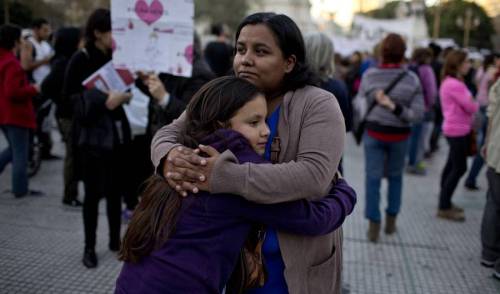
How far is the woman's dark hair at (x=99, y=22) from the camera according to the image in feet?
12.2

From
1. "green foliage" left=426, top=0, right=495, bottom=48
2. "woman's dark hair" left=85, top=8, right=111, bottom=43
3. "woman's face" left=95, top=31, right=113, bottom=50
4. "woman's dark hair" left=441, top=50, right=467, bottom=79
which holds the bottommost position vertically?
"woman's dark hair" left=441, top=50, right=467, bottom=79

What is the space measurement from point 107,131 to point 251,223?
8.33 ft

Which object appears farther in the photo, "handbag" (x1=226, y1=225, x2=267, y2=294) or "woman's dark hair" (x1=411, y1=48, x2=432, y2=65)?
"woman's dark hair" (x1=411, y1=48, x2=432, y2=65)

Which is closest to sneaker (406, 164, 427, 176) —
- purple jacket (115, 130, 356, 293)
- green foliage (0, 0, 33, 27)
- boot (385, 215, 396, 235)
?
boot (385, 215, 396, 235)

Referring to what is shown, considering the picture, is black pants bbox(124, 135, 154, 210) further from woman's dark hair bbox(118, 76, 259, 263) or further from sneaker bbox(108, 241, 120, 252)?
woman's dark hair bbox(118, 76, 259, 263)

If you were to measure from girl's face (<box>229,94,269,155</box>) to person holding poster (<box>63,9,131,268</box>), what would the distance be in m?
2.34

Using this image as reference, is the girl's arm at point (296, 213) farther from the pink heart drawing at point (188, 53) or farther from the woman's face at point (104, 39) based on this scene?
the woman's face at point (104, 39)

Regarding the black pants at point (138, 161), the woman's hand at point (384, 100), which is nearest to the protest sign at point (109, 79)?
the black pants at point (138, 161)

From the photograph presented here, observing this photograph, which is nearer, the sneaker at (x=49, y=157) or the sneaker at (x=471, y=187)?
the sneaker at (x=471, y=187)

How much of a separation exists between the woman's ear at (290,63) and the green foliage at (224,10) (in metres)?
47.0

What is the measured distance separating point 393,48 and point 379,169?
121 centimetres

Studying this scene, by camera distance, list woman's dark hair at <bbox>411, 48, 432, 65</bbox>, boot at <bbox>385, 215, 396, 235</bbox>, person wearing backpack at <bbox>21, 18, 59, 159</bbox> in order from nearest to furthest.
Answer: boot at <bbox>385, 215, 396, 235</bbox>, person wearing backpack at <bbox>21, 18, 59, 159</bbox>, woman's dark hair at <bbox>411, 48, 432, 65</bbox>

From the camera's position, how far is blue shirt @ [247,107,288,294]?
173 centimetres

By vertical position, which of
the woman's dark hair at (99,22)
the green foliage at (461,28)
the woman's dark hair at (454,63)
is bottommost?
the woman's dark hair at (454,63)
